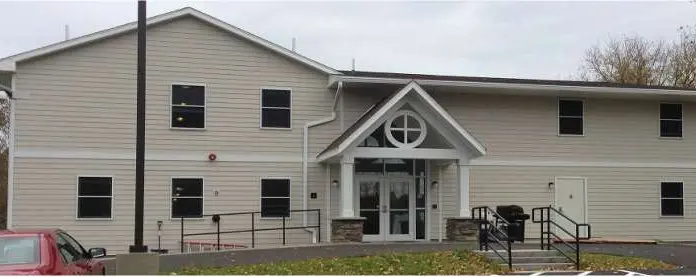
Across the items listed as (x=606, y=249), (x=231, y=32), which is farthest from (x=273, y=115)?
(x=606, y=249)

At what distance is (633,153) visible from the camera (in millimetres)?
23547

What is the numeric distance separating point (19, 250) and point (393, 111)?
11965 millimetres

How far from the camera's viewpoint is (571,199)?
2297 centimetres

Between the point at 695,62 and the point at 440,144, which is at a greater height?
the point at 695,62

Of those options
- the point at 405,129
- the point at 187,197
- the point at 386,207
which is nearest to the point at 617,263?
the point at 405,129

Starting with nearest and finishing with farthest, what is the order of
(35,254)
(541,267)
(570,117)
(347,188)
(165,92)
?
(35,254) < (541,267) < (347,188) < (165,92) < (570,117)

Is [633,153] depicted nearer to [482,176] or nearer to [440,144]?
[482,176]

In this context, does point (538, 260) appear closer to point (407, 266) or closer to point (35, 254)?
point (407, 266)

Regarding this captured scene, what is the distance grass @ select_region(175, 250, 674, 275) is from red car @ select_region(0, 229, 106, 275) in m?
4.44

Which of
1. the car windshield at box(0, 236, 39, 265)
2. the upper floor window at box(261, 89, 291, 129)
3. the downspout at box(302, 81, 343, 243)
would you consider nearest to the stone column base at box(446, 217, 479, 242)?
the downspout at box(302, 81, 343, 243)

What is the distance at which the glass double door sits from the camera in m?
21.3

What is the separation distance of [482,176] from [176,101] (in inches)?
345

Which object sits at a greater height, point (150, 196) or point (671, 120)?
point (671, 120)

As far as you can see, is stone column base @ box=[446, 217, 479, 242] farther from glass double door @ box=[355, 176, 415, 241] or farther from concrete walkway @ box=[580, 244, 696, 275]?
concrete walkway @ box=[580, 244, 696, 275]
